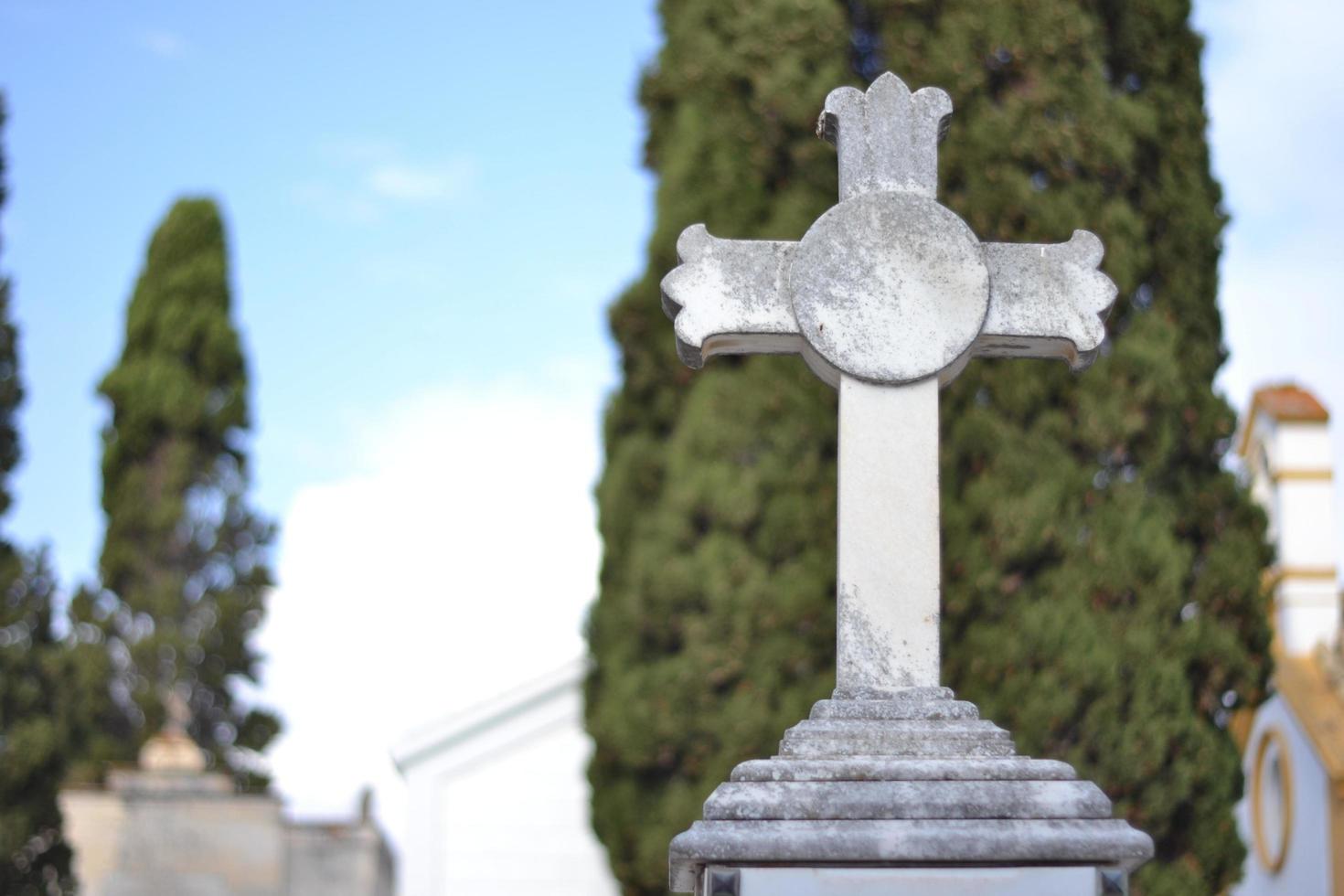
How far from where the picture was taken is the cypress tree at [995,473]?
7805mm

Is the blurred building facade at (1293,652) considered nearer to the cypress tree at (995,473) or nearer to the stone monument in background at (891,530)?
the cypress tree at (995,473)

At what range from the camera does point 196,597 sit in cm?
2320

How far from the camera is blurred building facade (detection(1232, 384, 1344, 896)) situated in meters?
10.9

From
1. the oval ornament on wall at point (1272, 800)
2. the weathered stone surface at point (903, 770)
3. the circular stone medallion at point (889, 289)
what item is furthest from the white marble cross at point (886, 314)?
the oval ornament on wall at point (1272, 800)

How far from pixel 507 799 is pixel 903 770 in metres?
8.85

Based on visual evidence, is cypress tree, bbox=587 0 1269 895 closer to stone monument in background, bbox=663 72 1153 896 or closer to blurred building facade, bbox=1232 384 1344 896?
blurred building facade, bbox=1232 384 1344 896

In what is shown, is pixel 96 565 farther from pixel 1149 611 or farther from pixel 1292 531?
pixel 1149 611

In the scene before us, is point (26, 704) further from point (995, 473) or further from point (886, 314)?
point (886, 314)

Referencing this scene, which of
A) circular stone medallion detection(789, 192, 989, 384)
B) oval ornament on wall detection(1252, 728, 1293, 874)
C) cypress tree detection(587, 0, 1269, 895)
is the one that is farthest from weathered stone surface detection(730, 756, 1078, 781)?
oval ornament on wall detection(1252, 728, 1293, 874)

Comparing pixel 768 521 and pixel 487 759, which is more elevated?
pixel 768 521

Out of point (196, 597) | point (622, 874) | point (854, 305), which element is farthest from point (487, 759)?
point (196, 597)

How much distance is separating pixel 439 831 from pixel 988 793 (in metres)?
8.99

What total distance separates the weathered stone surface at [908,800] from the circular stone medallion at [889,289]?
104 centimetres

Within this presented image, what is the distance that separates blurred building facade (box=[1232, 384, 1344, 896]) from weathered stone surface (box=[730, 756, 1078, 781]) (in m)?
7.68
